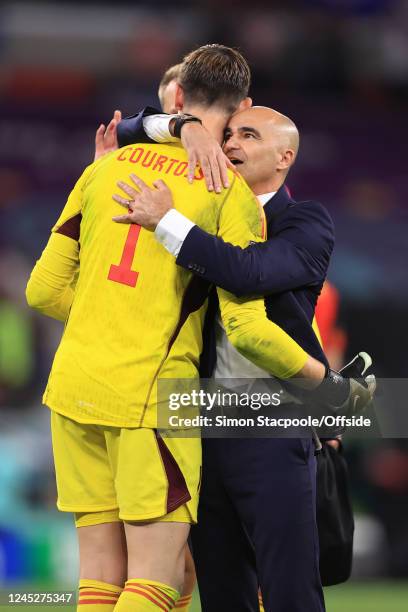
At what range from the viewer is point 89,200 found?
325 centimetres

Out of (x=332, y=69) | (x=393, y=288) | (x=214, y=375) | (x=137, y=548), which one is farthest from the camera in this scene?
(x=332, y=69)

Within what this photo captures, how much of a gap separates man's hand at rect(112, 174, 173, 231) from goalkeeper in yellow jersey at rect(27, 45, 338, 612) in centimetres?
3

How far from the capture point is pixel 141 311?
123 inches

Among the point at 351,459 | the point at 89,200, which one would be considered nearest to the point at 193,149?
the point at 89,200

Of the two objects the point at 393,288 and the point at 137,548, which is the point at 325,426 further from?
the point at 393,288

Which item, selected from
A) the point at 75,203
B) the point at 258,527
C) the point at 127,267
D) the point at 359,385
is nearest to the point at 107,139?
the point at 75,203

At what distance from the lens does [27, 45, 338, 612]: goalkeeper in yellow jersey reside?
309 centimetres

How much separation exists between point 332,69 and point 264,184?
7.23 meters

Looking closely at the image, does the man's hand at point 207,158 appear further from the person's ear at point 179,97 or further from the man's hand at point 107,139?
the man's hand at point 107,139

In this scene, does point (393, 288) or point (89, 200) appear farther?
point (393, 288)

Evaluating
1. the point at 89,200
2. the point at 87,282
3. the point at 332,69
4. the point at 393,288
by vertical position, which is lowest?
the point at 87,282

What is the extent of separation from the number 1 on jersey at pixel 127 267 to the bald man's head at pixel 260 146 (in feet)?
1.53

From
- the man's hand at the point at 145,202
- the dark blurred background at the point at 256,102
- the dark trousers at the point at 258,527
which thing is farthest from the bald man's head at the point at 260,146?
the dark blurred background at the point at 256,102

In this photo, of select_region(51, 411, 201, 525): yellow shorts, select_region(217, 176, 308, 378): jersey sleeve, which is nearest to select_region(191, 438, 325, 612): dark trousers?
select_region(51, 411, 201, 525): yellow shorts
